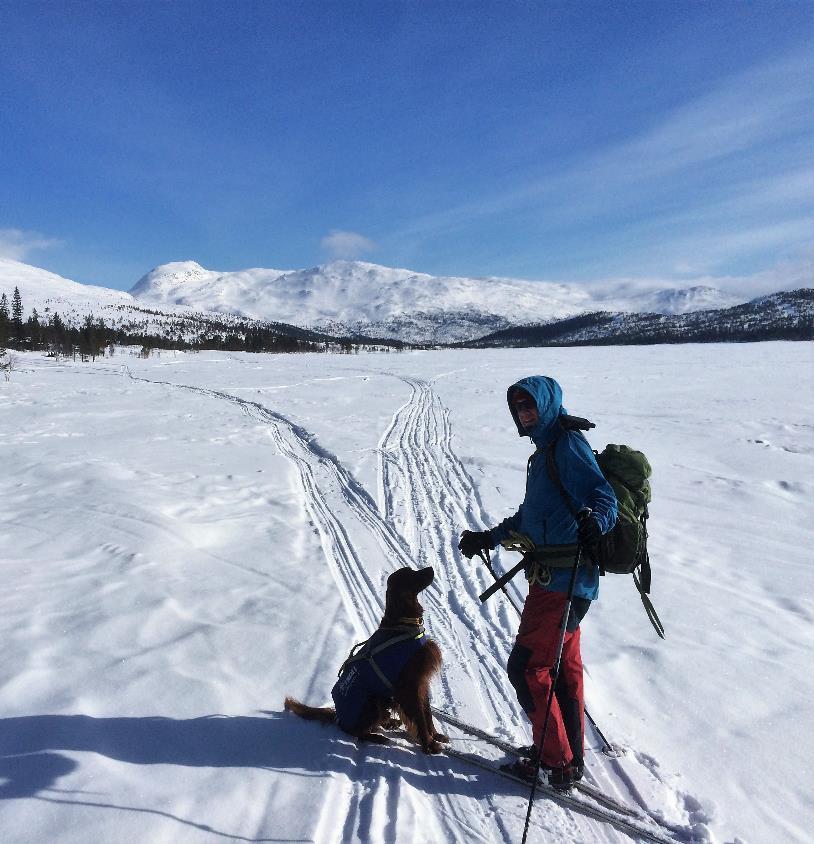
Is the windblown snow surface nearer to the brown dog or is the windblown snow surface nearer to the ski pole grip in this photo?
the brown dog

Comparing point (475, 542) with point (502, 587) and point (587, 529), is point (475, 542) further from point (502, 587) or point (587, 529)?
point (587, 529)

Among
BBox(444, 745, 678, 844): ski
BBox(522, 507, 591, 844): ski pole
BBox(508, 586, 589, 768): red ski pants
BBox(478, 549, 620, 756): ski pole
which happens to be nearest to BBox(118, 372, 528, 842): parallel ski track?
BBox(444, 745, 678, 844): ski

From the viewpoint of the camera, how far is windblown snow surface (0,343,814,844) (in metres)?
2.57

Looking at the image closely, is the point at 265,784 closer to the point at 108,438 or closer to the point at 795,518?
the point at 795,518

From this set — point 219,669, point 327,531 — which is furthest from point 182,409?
point 219,669

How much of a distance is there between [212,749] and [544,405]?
2.56 meters

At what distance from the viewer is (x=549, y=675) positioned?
2.71 meters

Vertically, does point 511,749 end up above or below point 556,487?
below

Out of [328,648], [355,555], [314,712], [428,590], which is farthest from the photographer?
[355,555]

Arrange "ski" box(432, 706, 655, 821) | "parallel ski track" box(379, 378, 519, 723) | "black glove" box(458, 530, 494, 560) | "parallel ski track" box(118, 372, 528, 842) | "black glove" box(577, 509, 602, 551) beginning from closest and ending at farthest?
"black glove" box(577, 509, 602, 551) → "parallel ski track" box(118, 372, 528, 842) → "ski" box(432, 706, 655, 821) → "black glove" box(458, 530, 494, 560) → "parallel ski track" box(379, 378, 519, 723)

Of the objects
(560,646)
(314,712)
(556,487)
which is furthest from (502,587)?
(314,712)

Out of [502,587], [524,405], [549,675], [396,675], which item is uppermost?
[524,405]

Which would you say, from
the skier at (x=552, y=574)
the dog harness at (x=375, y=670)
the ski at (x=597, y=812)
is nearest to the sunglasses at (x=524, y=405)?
the skier at (x=552, y=574)

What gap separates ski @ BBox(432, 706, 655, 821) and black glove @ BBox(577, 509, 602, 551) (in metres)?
1.41
